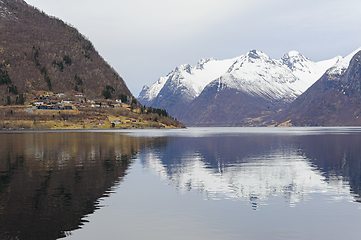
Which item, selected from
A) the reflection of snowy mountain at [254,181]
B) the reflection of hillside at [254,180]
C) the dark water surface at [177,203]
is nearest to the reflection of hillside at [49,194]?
the dark water surface at [177,203]

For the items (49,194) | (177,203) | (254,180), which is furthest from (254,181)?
(49,194)

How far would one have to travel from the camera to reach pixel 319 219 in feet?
107

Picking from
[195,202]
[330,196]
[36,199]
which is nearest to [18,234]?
[36,199]

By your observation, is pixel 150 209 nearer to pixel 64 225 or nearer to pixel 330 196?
pixel 64 225

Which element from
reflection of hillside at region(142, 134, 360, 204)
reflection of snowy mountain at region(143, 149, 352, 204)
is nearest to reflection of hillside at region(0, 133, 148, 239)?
reflection of snowy mountain at region(143, 149, 352, 204)

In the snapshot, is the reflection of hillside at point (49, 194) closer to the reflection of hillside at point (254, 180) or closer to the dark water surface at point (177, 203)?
the dark water surface at point (177, 203)

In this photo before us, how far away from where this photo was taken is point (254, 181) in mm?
53844

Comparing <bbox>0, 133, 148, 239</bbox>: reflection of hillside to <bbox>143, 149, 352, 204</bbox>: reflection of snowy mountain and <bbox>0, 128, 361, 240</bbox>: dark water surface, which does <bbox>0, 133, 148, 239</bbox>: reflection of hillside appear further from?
<bbox>143, 149, 352, 204</bbox>: reflection of snowy mountain

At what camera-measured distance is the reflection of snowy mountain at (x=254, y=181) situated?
1741 inches

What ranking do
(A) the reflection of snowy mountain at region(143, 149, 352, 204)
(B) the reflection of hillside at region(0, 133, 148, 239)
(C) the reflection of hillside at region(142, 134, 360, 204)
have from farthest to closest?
(C) the reflection of hillside at region(142, 134, 360, 204) → (A) the reflection of snowy mountain at region(143, 149, 352, 204) → (B) the reflection of hillside at region(0, 133, 148, 239)

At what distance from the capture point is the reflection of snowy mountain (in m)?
44.2

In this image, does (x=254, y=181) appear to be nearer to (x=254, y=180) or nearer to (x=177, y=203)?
(x=254, y=180)

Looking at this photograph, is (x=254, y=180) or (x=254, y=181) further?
(x=254, y=180)

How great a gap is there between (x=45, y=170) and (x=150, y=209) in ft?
108
